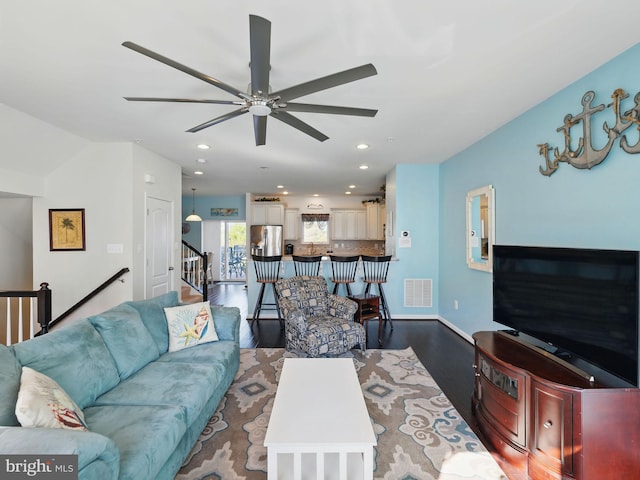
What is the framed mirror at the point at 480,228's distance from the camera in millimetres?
3562

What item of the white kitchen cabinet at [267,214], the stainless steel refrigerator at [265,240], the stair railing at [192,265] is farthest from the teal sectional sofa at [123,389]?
the white kitchen cabinet at [267,214]

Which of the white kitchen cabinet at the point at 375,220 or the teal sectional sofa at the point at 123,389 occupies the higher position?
the white kitchen cabinet at the point at 375,220

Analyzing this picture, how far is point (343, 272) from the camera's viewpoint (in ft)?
16.5

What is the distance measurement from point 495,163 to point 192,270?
243 inches

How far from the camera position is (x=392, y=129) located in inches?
136

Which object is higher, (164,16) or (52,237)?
(164,16)

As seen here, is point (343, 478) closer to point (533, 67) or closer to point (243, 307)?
point (533, 67)

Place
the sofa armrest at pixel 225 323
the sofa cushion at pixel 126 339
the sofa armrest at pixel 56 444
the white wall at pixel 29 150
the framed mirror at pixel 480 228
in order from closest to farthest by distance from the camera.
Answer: the sofa armrest at pixel 56 444, the sofa cushion at pixel 126 339, the sofa armrest at pixel 225 323, the white wall at pixel 29 150, the framed mirror at pixel 480 228

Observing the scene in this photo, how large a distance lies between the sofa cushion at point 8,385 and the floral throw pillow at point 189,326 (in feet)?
3.75

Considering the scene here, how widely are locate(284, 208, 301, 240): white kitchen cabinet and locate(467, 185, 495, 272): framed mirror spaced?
532 centimetres

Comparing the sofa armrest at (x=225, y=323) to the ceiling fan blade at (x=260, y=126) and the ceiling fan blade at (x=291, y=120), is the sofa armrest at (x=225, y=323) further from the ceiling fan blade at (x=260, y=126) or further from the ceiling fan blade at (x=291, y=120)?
the ceiling fan blade at (x=291, y=120)

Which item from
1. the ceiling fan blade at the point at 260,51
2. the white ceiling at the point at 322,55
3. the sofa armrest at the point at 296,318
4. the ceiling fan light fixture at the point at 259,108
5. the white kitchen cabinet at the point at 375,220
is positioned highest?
the white ceiling at the point at 322,55

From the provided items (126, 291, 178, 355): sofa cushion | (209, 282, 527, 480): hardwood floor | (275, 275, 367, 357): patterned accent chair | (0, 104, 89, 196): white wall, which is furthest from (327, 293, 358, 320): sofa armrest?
(0, 104, 89, 196): white wall

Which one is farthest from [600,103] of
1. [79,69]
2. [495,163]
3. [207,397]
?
[79,69]
